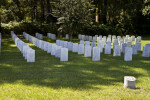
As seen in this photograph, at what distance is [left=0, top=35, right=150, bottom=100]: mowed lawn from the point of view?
5281mm

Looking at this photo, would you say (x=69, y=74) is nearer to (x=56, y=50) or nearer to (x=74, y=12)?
(x=56, y=50)

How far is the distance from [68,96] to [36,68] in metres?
3.53

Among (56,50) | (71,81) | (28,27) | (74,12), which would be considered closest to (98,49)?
(56,50)

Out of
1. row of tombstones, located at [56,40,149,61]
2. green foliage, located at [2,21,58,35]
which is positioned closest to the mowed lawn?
row of tombstones, located at [56,40,149,61]

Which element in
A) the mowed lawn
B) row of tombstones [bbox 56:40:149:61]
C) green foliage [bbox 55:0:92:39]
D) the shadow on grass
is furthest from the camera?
green foliage [bbox 55:0:92:39]

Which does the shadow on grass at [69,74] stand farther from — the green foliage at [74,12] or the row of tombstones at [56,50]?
the green foliage at [74,12]

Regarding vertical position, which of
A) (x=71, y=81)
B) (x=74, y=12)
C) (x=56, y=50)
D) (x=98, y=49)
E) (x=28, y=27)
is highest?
(x=74, y=12)

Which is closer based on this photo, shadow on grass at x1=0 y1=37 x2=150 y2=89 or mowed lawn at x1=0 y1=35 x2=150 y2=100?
mowed lawn at x1=0 y1=35 x2=150 y2=100

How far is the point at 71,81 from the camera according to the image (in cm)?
650

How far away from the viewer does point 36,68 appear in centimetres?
842

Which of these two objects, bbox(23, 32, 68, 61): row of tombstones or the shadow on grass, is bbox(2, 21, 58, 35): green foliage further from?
the shadow on grass

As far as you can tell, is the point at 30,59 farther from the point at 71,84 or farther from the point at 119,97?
the point at 119,97

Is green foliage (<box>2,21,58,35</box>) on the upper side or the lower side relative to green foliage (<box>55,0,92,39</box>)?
lower

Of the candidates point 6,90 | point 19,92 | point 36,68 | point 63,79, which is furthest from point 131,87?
point 36,68
